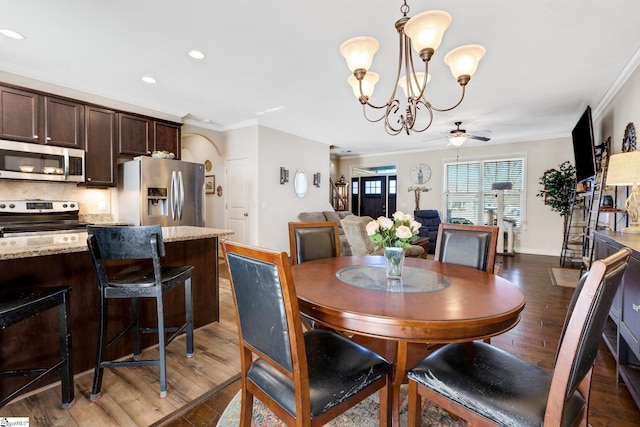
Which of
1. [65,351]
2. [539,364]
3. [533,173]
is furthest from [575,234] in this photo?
[65,351]

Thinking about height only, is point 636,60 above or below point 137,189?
above

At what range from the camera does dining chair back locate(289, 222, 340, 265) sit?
232 centimetres

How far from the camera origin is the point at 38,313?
1460mm

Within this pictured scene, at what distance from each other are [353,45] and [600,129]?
16.3ft

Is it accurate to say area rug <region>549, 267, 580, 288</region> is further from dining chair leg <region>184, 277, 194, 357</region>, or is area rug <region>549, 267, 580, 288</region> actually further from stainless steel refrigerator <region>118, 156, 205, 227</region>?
stainless steel refrigerator <region>118, 156, 205, 227</region>

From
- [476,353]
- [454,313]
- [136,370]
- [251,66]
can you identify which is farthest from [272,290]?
[251,66]

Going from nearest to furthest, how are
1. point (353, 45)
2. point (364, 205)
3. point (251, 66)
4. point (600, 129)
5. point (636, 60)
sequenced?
point (353, 45)
point (636, 60)
point (251, 66)
point (600, 129)
point (364, 205)

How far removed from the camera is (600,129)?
14.8ft

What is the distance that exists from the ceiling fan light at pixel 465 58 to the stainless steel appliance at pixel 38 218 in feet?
12.3

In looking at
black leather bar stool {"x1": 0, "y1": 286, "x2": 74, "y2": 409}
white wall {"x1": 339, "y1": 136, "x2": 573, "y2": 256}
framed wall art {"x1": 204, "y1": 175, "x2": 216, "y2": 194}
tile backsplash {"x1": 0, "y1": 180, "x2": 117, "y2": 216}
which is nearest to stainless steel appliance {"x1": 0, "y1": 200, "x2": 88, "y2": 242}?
tile backsplash {"x1": 0, "y1": 180, "x2": 117, "y2": 216}

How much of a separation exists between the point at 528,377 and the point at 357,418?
2.95 feet

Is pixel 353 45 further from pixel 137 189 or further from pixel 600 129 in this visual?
pixel 600 129

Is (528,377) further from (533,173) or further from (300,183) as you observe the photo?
(533,173)

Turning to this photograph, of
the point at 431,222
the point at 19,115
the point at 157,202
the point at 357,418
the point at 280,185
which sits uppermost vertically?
the point at 19,115
